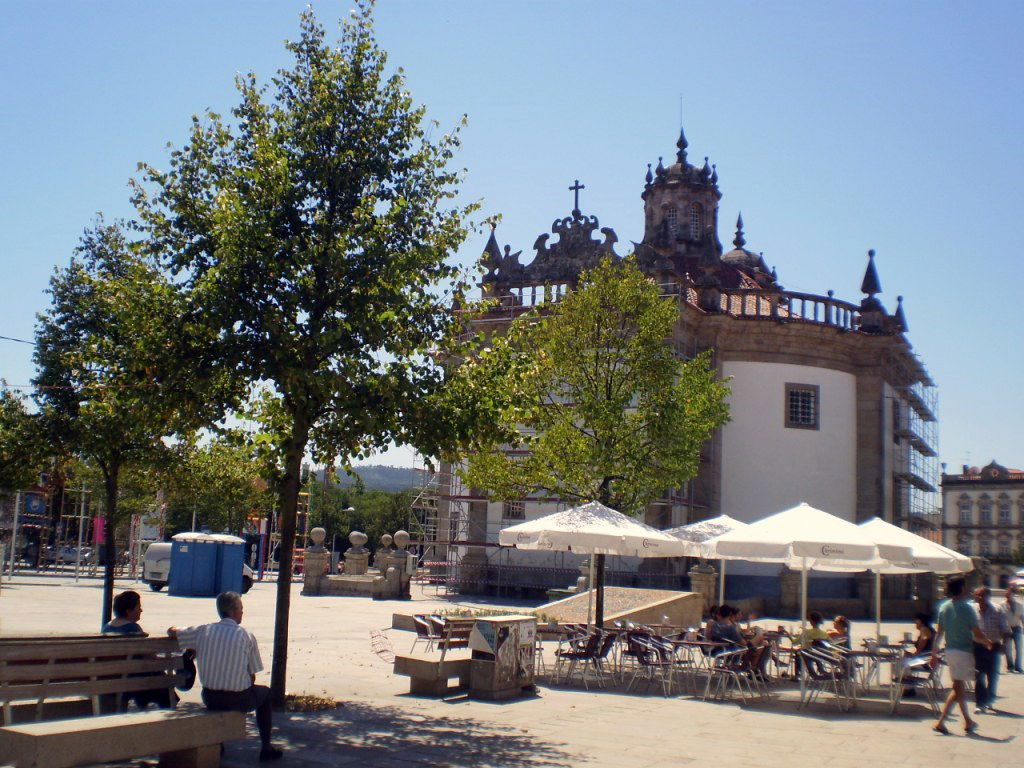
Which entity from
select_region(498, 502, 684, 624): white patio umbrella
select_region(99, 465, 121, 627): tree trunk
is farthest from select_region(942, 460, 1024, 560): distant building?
select_region(99, 465, 121, 627): tree trunk

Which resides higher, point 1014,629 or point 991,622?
point 991,622

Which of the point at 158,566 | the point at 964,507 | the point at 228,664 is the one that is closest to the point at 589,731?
the point at 228,664

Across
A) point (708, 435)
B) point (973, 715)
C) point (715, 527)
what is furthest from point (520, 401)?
point (708, 435)

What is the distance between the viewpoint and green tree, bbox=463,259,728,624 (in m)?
21.1

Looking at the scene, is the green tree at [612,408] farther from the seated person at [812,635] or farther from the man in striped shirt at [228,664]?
the man in striped shirt at [228,664]

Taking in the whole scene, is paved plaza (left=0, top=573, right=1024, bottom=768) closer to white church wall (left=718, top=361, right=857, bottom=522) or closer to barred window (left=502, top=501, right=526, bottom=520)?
white church wall (left=718, top=361, right=857, bottom=522)

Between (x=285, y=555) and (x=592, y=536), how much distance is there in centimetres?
566

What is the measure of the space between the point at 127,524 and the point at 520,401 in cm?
5869

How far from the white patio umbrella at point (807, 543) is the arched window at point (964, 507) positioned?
359 feet

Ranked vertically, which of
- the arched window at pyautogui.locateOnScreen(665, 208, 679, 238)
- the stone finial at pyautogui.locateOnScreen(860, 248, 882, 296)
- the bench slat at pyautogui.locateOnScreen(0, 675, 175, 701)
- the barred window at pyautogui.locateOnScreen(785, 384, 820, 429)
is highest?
the arched window at pyautogui.locateOnScreen(665, 208, 679, 238)

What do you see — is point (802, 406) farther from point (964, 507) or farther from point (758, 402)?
point (964, 507)

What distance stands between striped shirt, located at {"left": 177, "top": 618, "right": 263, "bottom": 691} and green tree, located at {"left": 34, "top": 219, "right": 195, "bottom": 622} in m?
3.33

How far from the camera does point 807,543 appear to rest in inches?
531

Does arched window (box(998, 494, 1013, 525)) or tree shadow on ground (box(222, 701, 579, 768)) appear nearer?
tree shadow on ground (box(222, 701, 579, 768))
